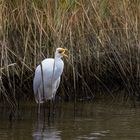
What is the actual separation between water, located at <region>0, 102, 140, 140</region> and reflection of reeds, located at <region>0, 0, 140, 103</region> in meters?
0.42

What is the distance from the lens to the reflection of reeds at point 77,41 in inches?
403

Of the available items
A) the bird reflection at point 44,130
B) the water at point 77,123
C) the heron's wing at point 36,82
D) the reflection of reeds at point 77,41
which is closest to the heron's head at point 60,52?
the reflection of reeds at point 77,41

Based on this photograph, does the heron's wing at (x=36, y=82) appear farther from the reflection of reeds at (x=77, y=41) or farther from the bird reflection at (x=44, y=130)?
the bird reflection at (x=44, y=130)

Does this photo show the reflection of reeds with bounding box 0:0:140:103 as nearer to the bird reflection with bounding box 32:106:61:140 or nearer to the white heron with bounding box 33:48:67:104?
the white heron with bounding box 33:48:67:104

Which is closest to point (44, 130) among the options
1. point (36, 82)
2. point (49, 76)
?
point (36, 82)

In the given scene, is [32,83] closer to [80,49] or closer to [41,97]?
[41,97]

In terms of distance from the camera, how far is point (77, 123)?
9266 mm

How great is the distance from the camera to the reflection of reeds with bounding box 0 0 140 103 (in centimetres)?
1024

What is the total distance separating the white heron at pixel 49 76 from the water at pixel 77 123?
0.28 metres

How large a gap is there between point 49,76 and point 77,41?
33.1 inches

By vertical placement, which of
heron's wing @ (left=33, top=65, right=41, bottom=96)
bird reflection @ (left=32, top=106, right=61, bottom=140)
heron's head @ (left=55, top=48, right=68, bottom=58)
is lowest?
bird reflection @ (left=32, top=106, right=61, bottom=140)

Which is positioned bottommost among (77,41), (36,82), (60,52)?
(36,82)

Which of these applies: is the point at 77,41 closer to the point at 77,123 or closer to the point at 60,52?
the point at 60,52

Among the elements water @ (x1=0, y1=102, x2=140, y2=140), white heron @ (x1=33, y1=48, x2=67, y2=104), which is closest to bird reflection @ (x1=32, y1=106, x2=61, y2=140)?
water @ (x1=0, y1=102, x2=140, y2=140)
